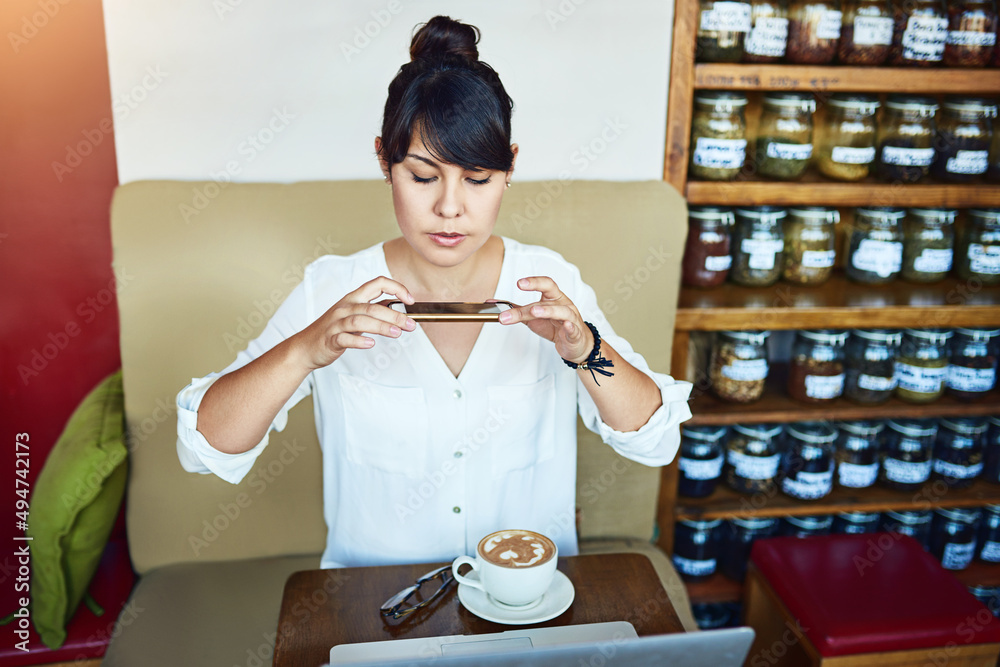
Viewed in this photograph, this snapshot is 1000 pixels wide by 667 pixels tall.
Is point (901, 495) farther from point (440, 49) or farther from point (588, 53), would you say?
point (440, 49)

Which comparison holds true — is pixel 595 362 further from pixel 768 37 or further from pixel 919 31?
pixel 919 31

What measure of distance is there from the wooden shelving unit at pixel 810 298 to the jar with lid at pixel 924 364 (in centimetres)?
3

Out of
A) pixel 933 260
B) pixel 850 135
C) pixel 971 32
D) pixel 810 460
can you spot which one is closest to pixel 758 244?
pixel 850 135

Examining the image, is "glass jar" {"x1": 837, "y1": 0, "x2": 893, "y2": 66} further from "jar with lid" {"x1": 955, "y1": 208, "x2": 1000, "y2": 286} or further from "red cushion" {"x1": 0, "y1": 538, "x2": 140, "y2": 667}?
"red cushion" {"x1": 0, "y1": 538, "x2": 140, "y2": 667}

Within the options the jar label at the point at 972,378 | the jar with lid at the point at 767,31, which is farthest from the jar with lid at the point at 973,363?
the jar with lid at the point at 767,31

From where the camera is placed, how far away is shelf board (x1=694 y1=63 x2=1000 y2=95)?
5.39ft

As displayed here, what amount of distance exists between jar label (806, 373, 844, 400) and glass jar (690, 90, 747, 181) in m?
0.51

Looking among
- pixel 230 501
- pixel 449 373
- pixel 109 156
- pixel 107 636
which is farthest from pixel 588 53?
pixel 107 636

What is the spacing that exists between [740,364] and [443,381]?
2.66ft

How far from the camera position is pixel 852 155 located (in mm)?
1737

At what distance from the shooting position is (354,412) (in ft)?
4.39

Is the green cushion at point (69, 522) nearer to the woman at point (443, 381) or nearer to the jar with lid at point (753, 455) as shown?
the woman at point (443, 381)

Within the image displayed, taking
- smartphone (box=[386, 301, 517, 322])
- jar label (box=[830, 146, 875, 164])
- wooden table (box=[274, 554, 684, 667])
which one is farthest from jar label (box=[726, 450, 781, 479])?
smartphone (box=[386, 301, 517, 322])

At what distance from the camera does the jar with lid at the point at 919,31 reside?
1668mm
